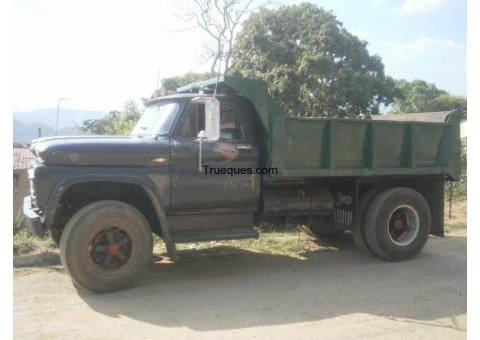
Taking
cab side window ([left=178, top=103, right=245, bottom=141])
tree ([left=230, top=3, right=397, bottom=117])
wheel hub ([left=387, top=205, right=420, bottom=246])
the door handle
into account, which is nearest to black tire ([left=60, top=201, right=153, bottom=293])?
cab side window ([left=178, top=103, right=245, bottom=141])

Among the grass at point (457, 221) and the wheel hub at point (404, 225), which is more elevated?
the wheel hub at point (404, 225)

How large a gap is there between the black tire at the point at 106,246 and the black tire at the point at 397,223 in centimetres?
332

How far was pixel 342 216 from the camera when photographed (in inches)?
260

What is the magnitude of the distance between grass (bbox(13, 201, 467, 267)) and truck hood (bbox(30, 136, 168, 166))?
1.92 m

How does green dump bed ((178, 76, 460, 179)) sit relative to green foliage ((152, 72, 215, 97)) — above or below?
below

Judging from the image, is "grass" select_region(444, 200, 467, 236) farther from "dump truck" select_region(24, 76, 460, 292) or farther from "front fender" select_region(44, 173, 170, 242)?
"front fender" select_region(44, 173, 170, 242)

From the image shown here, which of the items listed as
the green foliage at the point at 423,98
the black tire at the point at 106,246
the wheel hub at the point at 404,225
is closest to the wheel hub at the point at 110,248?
the black tire at the point at 106,246

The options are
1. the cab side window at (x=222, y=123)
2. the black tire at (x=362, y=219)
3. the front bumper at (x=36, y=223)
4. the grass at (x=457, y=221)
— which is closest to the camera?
the front bumper at (x=36, y=223)

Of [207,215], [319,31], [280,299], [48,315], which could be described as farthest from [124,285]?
[319,31]

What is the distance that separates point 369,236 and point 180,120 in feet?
10.7

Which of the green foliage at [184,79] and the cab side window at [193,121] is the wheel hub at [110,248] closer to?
the cab side window at [193,121]

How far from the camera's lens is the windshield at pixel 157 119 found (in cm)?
529

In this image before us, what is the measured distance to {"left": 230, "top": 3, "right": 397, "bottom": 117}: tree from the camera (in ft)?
59.2

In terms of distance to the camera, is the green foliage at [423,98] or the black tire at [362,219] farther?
the green foliage at [423,98]
